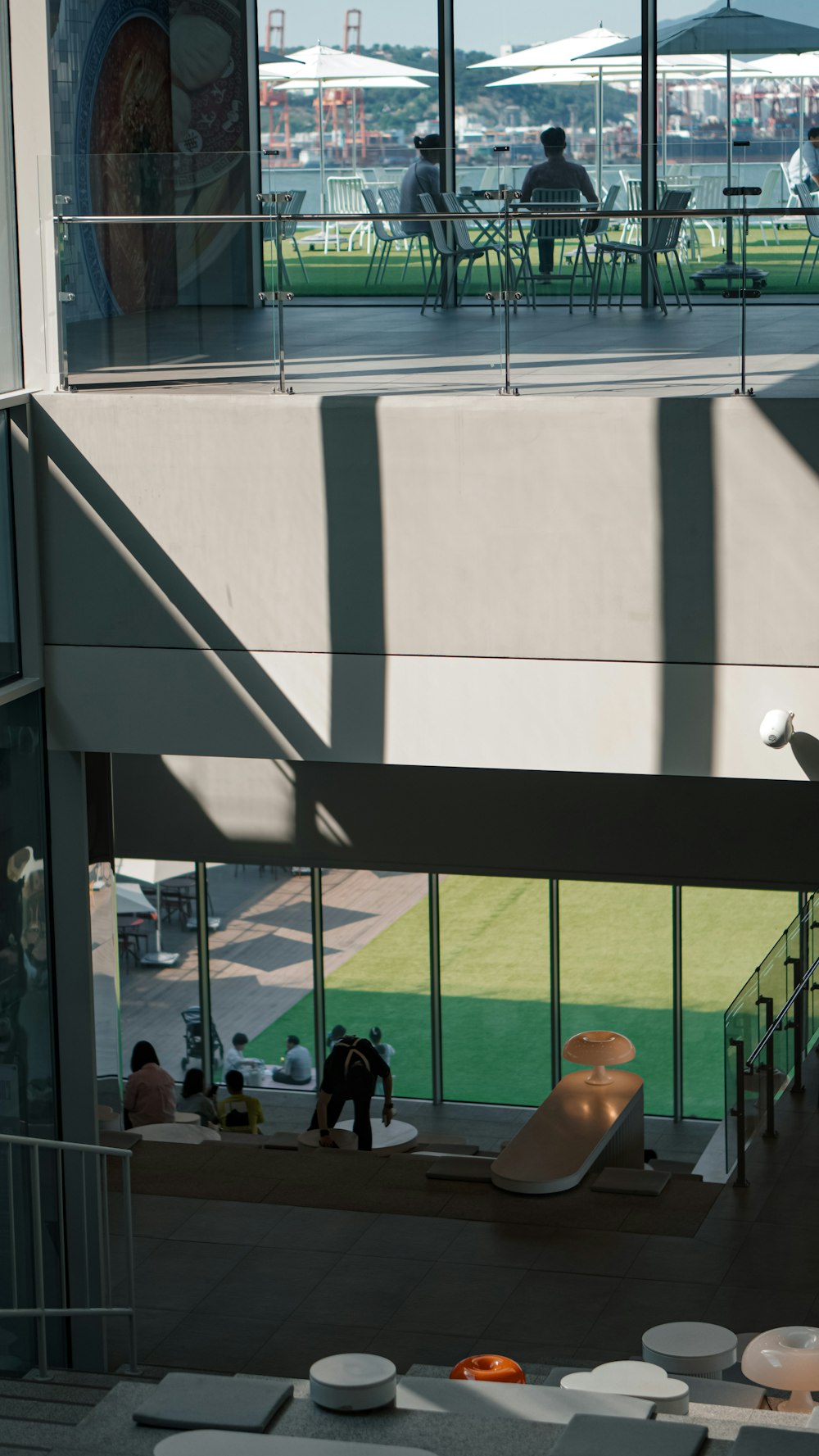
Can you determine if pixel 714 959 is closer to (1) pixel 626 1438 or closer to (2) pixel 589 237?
(2) pixel 589 237

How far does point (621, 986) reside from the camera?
2422 cm

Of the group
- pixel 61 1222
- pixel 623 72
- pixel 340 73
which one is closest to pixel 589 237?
pixel 623 72

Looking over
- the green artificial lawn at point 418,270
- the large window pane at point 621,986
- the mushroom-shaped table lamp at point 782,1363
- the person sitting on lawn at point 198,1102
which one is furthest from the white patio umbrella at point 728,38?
the large window pane at point 621,986

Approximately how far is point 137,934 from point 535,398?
17.4 metres

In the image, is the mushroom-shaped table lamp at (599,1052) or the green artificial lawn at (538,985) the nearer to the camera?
the mushroom-shaped table lamp at (599,1052)

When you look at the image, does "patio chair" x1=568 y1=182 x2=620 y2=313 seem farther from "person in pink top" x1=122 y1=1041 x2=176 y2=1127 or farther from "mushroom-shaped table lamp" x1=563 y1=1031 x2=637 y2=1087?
"person in pink top" x1=122 y1=1041 x2=176 y2=1127

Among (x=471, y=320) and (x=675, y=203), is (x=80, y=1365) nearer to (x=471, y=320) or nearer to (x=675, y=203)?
(x=471, y=320)

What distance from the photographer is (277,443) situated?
916 cm

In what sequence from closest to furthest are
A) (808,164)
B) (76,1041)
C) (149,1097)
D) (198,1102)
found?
(76,1041), (808,164), (149,1097), (198,1102)

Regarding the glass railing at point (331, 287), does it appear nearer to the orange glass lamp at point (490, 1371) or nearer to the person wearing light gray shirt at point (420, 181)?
the person wearing light gray shirt at point (420, 181)

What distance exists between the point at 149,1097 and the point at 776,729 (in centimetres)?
928

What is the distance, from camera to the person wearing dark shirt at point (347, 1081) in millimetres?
14680

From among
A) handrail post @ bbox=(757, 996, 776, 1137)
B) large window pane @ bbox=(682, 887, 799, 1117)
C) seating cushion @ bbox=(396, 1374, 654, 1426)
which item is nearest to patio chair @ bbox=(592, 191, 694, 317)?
handrail post @ bbox=(757, 996, 776, 1137)

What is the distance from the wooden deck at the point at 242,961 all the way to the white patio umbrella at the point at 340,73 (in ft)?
36.4
